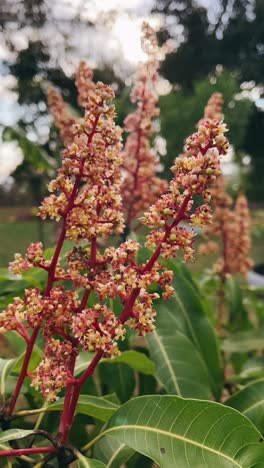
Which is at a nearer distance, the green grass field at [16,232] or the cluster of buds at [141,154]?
the cluster of buds at [141,154]

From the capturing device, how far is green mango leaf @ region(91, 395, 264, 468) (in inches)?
22.5

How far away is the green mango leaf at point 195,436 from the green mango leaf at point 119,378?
42cm

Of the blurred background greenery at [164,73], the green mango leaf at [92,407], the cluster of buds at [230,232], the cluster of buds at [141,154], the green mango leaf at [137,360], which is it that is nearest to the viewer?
the green mango leaf at [92,407]

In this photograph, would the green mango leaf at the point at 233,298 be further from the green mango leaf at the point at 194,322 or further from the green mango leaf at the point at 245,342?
the green mango leaf at the point at 194,322

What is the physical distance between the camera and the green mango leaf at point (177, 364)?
932 millimetres

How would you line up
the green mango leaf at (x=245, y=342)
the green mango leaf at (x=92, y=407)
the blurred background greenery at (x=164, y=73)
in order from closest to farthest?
the green mango leaf at (x=92, y=407), the green mango leaf at (x=245, y=342), the blurred background greenery at (x=164, y=73)

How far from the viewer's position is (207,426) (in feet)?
1.92

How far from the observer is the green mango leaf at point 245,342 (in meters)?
1.27

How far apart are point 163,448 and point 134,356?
0.28 meters

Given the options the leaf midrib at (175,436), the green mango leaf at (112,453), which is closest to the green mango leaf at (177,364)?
the green mango leaf at (112,453)

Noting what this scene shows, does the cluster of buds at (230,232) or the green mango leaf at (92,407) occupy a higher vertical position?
the cluster of buds at (230,232)

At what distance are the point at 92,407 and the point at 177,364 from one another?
12.5 inches

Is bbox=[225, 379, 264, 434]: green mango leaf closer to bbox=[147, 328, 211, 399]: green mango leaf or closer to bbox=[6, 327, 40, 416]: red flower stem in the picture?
bbox=[147, 328, 211, 399]: green mango leaf

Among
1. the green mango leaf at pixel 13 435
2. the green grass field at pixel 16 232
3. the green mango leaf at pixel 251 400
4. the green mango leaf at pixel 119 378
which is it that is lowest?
the green mango leaf at pixel 13 435
